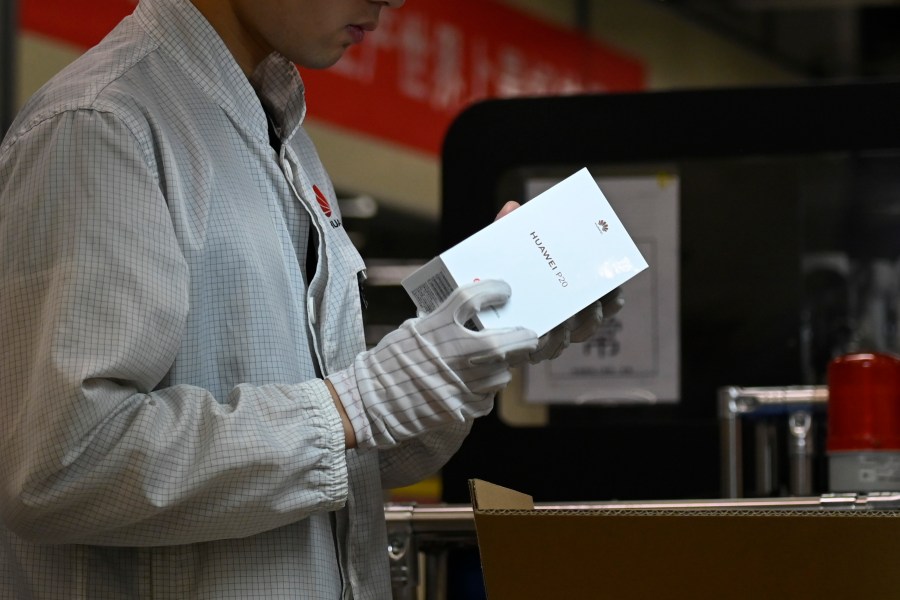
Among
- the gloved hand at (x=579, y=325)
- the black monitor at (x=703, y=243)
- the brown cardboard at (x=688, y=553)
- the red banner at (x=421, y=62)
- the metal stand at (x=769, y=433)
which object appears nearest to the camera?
the brown cardboard at (x=688, y=553)

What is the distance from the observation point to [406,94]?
13.5ft

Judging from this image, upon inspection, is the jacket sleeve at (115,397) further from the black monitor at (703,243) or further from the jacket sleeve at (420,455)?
the black monitor at (703,243)

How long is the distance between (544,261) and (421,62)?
115 inches

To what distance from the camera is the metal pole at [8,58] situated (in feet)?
10.9

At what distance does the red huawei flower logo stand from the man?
0.32 ft

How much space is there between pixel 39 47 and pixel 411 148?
1327mm

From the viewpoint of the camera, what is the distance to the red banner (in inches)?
127

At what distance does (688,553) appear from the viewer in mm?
1176

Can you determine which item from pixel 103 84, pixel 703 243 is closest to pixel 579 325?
pixel 103 84

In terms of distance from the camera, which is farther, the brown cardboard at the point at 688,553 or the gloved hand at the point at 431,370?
the gloved hand at the point at 431,370

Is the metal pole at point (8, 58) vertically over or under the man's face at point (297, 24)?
over

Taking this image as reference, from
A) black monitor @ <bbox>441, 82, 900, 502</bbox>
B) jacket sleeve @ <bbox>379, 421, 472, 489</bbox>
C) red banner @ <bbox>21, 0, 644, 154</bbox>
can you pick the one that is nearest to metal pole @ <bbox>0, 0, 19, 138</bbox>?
red banner @ <bbox>21, 0, 644, 154</bbox>

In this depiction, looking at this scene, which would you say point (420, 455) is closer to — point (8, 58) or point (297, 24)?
point (297, 24)

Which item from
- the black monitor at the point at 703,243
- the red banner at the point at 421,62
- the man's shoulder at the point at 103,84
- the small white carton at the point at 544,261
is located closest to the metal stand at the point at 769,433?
the black monitor at the point at 703,243
